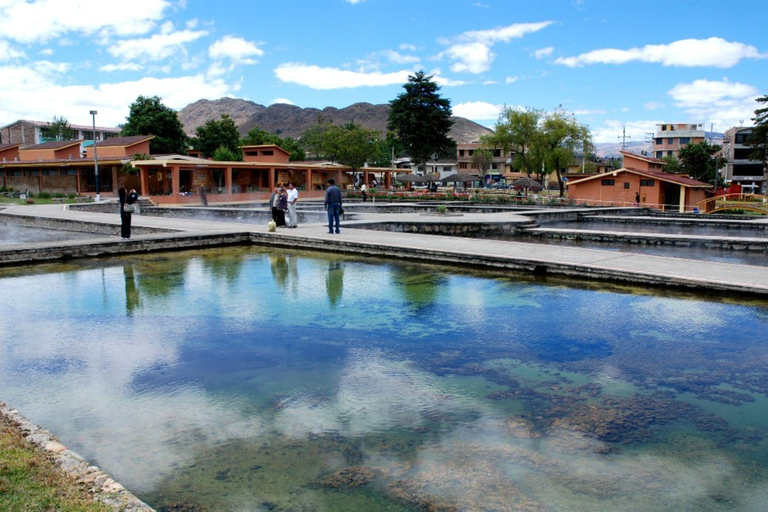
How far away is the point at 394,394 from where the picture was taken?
5555 millimetres

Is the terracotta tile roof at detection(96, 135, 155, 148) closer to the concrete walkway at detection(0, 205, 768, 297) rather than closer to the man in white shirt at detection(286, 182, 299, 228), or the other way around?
the concrete walkway at detection(0, 205, 768, 297)

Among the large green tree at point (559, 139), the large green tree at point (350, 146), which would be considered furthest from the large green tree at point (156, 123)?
the large green tree at point (559, 139)

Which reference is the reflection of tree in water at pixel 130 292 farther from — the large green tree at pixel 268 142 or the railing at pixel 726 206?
the large green tree at pixel 268 142

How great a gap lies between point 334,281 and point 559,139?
1893 inches

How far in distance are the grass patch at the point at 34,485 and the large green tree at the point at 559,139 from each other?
54.3 metres

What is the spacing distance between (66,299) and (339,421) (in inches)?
255

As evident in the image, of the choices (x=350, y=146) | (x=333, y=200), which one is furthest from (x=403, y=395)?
(x=350, y=146)

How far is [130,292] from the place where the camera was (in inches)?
397

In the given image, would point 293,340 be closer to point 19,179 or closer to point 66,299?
point 66,299

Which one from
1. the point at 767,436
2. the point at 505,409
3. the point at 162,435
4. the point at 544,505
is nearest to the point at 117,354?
the point at 162,435

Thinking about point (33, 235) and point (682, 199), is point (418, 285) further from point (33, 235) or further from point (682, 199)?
point (682, 199)

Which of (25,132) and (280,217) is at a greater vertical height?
(25,132)

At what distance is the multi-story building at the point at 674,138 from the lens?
92.2 metres

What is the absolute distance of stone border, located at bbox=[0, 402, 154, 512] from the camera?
132 inches
